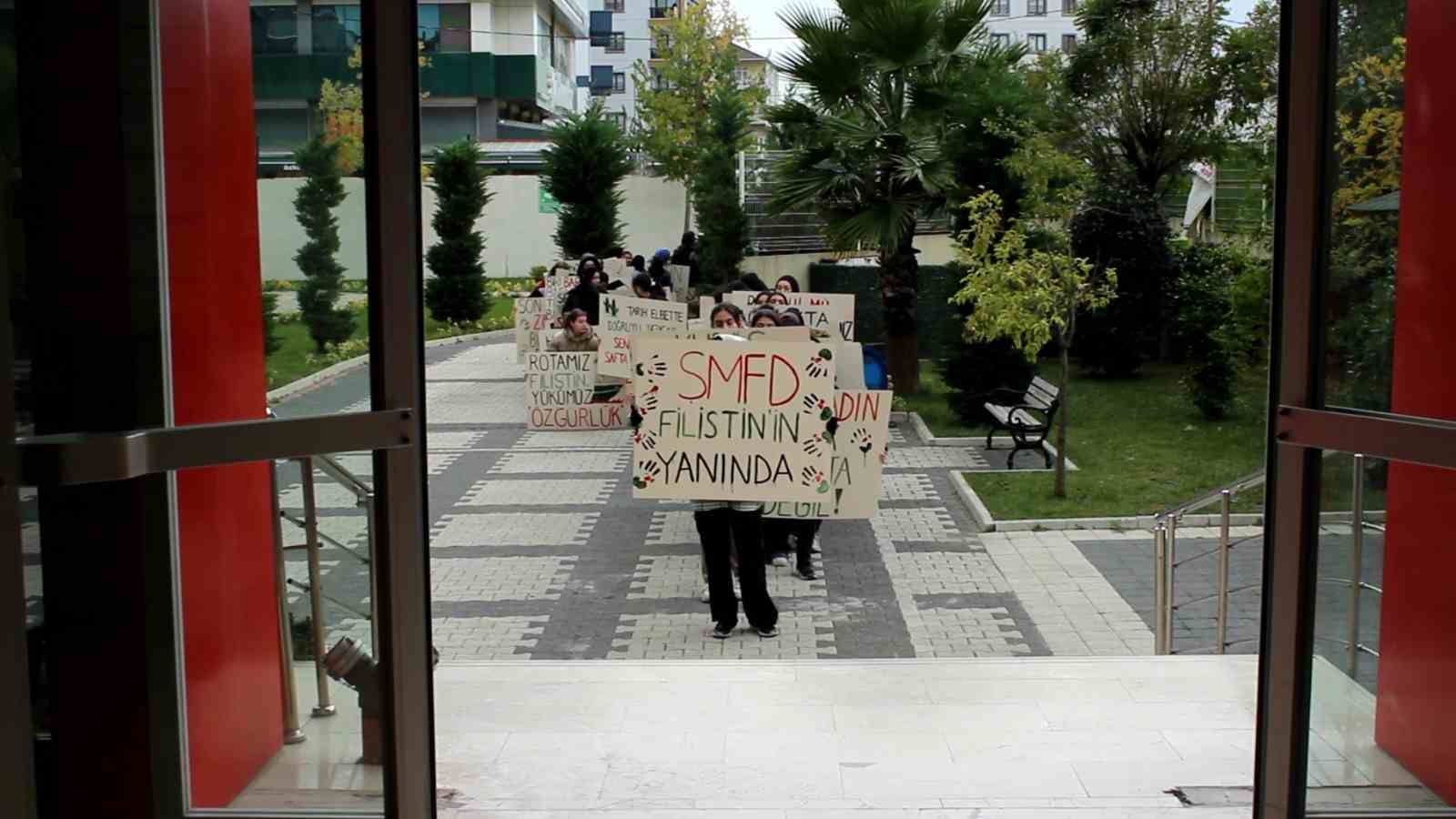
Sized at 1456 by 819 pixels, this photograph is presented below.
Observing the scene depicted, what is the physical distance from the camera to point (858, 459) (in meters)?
9.11

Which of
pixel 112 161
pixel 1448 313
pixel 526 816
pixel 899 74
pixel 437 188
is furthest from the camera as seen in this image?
pixel 437 188

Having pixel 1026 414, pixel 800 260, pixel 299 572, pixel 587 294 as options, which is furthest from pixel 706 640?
pixel 800 260

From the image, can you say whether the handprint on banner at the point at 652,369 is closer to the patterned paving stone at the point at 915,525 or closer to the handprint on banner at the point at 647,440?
the handprint on banner at the point at 647,440

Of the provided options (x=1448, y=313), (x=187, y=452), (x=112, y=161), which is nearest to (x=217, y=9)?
(x=112, y=161)

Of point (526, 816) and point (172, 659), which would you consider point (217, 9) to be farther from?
point (526, 816)

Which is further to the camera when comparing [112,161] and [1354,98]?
[1354,98]

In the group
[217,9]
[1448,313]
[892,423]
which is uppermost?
[217,9]

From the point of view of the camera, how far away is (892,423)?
1878 centimetres

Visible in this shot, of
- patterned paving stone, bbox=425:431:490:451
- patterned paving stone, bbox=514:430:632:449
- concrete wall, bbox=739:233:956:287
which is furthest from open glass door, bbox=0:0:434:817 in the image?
concrete wall, bbox=739:233:956:287

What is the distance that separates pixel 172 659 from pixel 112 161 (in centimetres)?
101

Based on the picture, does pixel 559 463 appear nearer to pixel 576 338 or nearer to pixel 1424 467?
pixel 576 338

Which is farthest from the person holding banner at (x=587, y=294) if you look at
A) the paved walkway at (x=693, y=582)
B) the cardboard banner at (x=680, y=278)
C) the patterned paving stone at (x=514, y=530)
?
the patterned paving stone at (x=514, y=530)

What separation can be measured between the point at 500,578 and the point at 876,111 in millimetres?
10020

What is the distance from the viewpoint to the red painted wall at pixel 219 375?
3.07 meters
